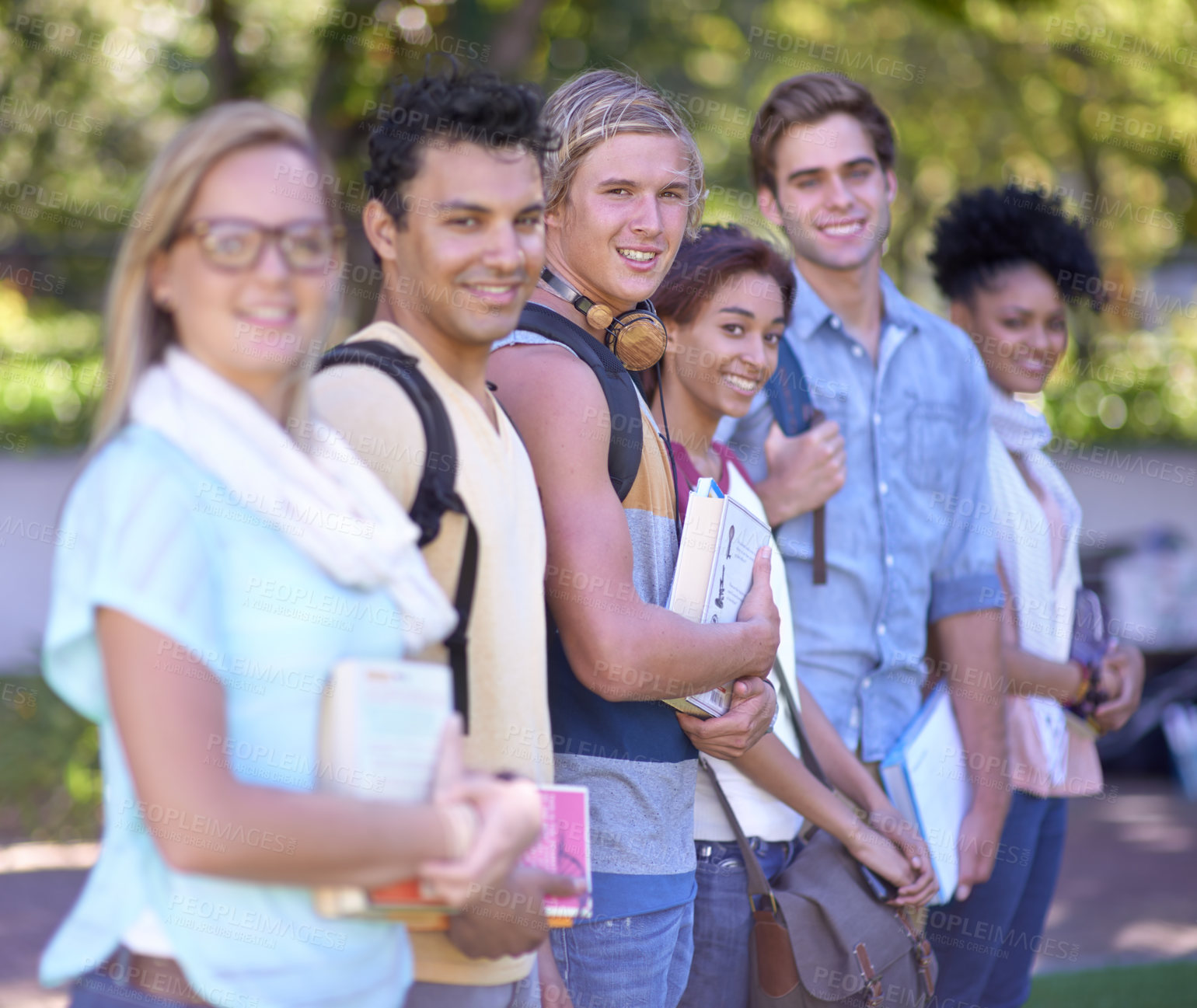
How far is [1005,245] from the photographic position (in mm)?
4129

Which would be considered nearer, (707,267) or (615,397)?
(615,397)

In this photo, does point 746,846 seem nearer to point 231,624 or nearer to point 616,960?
point 616,960

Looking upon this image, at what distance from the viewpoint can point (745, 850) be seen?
109 inches

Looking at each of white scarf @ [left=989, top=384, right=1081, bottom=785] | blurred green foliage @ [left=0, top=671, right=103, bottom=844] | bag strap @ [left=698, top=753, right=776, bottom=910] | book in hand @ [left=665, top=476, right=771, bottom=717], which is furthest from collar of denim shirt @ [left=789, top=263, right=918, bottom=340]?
blurred green foliage @ [left=0, top=671, right=103, bottom=844]

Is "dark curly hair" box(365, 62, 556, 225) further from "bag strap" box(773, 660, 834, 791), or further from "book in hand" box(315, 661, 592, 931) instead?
"bag strap" box(773, 660, 834, 791)

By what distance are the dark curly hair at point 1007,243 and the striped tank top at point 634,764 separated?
6.87 feet

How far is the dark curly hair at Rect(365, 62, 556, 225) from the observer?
196 centimetres

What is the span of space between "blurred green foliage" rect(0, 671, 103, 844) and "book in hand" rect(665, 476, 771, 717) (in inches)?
220

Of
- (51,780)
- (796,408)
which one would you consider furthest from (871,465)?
(51,780)

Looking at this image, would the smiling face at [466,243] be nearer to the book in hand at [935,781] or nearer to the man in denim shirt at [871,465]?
the man in denim shirt at [871,465]

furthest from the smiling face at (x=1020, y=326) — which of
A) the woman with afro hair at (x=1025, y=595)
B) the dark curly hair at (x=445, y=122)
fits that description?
the dark curly hair at (x=445, y=122)

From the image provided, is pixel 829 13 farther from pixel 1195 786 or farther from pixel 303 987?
pixel 303 987

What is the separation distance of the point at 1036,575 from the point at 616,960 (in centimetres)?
207

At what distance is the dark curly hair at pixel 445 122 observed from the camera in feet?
6.43
